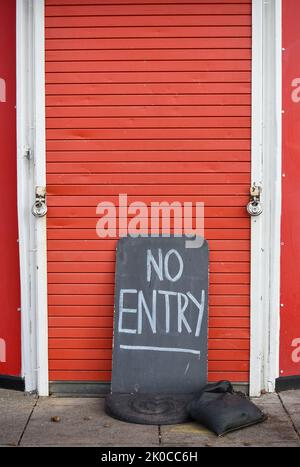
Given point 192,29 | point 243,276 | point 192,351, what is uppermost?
point 192,29

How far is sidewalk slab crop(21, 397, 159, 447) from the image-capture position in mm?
4672

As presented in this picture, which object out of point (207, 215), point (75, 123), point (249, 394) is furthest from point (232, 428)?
point (75, 123)

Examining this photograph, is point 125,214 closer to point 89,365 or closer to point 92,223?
point 92,223

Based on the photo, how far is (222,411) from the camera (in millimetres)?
4844

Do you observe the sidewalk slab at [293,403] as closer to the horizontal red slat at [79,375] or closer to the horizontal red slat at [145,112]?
the horizontal red slat at [79,375]

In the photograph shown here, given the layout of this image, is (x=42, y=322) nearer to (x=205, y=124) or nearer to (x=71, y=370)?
(x=71, y=370)

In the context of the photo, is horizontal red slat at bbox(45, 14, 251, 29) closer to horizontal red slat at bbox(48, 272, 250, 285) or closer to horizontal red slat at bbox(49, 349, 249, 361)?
horizontal red slat at bbox(48, 272, 250, 285)

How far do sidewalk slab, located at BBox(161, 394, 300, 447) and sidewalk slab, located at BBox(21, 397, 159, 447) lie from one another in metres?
0.13

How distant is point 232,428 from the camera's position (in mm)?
4809

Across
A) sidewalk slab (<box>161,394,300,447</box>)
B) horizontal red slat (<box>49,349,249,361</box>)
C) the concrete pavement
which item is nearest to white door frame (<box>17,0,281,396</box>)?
horizontal red slat (<box>49,349,249,361</box>)

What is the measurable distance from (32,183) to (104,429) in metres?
1.98

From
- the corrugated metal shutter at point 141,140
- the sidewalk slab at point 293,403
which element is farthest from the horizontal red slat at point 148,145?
the sidewalk slab at point 293,403
